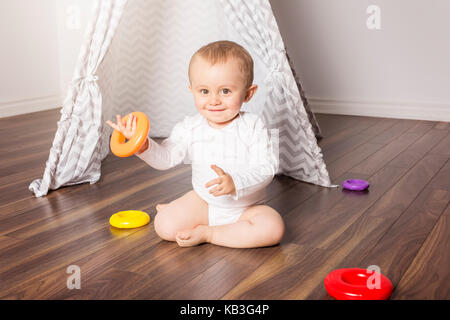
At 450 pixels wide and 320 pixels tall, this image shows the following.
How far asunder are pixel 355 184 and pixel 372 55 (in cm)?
152

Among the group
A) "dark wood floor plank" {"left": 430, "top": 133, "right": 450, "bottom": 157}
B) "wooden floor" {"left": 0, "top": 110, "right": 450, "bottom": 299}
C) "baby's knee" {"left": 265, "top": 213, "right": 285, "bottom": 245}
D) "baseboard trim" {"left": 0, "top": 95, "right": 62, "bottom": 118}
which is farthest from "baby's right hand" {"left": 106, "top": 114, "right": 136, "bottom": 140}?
"baseboard trim" {"left": 0, "top": 95, "right": 62, "bottom": 118}

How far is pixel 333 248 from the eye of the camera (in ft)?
4.26

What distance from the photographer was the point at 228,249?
1.31 meters

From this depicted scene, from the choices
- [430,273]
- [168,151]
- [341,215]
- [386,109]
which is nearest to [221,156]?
[168,151]

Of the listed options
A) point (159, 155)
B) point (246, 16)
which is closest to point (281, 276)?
point (159, 155)

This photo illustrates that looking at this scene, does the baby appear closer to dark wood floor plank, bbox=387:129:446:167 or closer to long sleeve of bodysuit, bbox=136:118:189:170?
long sleeve of bodysuit, bbox=136:118:189:170

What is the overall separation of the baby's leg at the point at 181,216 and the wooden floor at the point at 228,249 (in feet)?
0.12

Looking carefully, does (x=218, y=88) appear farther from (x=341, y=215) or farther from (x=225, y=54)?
(x=341, y=215)

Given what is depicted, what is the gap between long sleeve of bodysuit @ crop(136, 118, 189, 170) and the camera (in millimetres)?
1316

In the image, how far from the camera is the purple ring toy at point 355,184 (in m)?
1.76

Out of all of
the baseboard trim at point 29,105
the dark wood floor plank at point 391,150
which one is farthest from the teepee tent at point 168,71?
the baseboard trim at point 29,105

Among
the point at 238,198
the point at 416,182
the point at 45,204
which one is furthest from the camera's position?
the point at 416,182
